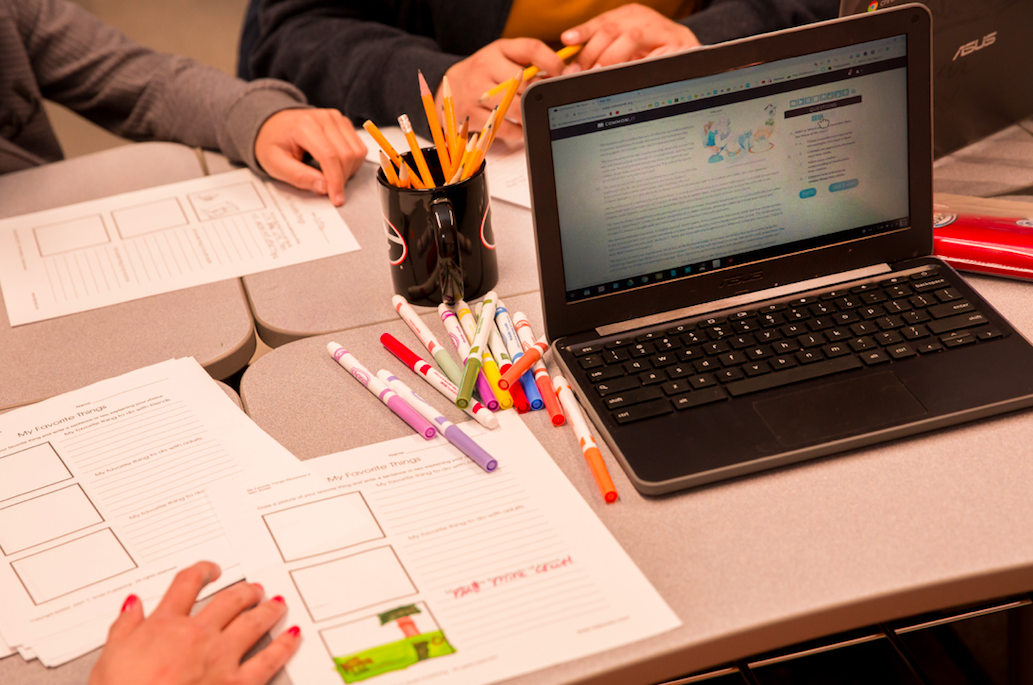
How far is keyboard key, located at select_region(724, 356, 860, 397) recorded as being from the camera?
676 mm

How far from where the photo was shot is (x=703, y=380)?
687 mm

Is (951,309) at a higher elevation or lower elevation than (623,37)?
lower

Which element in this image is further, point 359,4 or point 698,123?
point 359,4

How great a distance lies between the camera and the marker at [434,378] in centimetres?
70

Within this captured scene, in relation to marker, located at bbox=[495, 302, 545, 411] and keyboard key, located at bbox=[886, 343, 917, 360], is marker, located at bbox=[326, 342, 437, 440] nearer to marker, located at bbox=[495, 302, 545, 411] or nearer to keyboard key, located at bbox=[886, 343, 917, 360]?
marker, located at bbox=[495, 302, 545, 411]

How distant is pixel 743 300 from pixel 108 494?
0.59 meters

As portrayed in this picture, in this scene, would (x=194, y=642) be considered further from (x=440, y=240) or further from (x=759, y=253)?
(x=759, y=253)

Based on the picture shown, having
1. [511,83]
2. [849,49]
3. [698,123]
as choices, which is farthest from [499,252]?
[849,49]

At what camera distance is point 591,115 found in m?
0.70

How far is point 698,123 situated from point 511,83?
9.2 inches

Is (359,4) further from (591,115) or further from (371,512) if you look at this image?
(371,512)

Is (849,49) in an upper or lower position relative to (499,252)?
upper

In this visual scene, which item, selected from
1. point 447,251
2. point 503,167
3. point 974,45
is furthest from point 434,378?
point 974,45

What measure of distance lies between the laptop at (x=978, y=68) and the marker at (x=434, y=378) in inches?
26.0
